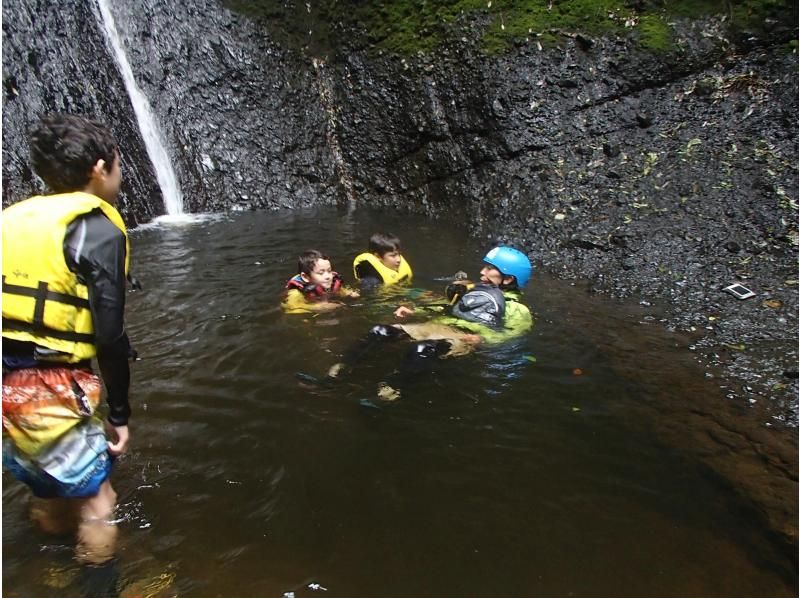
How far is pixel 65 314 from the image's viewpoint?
247 cm

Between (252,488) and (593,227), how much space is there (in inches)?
275

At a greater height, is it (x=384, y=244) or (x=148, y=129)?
Answer: (x=148, y=129)

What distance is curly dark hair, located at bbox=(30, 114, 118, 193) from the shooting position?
2.46m

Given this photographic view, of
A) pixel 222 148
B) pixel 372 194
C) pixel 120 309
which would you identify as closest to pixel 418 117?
pixel 372 194

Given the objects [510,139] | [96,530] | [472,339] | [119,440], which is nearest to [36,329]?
[119,440]

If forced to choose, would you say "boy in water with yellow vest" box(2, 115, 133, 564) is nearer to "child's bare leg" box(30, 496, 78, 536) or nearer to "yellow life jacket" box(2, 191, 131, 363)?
"yellow life jacket" box(2, 191, 131, 363)

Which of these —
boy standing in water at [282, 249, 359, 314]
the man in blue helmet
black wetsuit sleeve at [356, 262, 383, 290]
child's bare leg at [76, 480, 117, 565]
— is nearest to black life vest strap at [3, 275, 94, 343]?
child's bare leg at [76, 480, 117, 565]

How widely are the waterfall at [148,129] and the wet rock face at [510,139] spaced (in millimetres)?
170

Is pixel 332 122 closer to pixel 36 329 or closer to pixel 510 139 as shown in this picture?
pixel 510 139

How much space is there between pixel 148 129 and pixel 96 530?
11182 mm

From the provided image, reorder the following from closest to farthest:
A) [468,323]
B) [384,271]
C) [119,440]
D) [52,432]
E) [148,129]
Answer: [52,432] < [119,440] < [468,323] < [384,271] < [148,129]

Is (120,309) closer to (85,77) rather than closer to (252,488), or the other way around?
(252,488)

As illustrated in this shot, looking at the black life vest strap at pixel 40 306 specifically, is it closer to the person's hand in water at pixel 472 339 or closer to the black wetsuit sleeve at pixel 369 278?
the person's hand in water at pixel 472 339

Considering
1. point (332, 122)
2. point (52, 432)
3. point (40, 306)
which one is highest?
point (332, 122)
